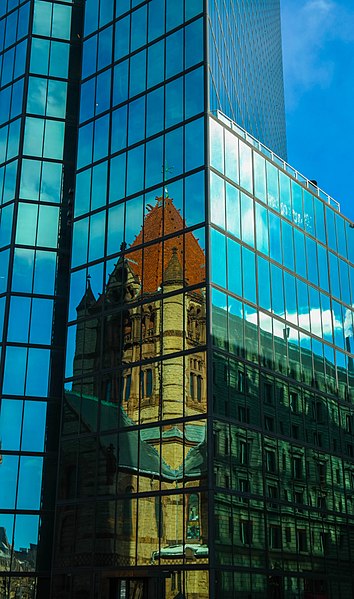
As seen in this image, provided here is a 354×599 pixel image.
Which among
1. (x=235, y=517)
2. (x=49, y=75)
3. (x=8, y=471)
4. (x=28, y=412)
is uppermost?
(x=49, y=75)

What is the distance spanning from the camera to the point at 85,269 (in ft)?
127

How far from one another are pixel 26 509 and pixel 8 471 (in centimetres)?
198

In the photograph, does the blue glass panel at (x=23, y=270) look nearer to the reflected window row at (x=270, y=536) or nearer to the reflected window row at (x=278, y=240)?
the reflected window row at (x=278, y=240)

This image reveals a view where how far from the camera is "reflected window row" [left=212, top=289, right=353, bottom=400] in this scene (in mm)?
33344

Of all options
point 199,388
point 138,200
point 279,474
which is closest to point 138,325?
point 199,388

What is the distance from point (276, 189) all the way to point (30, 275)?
Result: 13.6 m

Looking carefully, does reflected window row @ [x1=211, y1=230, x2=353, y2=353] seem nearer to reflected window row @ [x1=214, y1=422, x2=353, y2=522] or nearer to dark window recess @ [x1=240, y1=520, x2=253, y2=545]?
reflected window row @ [x1=214, y1=422, x2=353, y2=522]

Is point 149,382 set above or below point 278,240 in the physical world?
below

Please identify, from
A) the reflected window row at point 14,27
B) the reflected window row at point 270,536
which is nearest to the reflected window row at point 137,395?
the reflected window row at point 270,536

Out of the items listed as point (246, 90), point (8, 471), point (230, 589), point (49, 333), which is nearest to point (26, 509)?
point (8, 471)

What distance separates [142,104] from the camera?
128ft

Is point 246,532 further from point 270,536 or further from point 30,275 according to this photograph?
point 30,275

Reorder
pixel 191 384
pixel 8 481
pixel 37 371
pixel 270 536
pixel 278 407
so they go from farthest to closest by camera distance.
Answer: pixel 37 371 < pixel 8 481 < pixel 278 407 < pixel 270 536 < pixel 191 384

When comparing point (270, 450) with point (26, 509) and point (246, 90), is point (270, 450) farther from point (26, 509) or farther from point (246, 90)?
point (246, 90)
